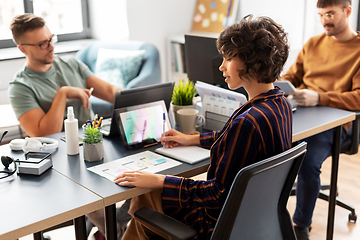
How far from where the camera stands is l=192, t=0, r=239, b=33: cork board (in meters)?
4.22

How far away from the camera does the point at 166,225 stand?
3.88 ft

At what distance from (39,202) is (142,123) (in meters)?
0.63

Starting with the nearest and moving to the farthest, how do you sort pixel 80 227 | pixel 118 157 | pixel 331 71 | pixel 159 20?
1. pixel 80 227
2. pixel 118 157
3. pixel 331 71
4. pixel 159 20

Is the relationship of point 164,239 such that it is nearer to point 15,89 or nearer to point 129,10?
point 15,89

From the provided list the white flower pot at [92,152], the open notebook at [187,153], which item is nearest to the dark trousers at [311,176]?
the open notebook at [187,153]

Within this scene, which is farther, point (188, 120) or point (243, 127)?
point (188, 120)

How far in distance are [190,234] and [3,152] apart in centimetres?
91

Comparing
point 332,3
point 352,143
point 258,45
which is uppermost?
point 332,3

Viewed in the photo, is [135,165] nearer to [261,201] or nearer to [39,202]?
[39,202]

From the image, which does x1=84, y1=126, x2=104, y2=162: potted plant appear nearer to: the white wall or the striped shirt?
the striped shirt

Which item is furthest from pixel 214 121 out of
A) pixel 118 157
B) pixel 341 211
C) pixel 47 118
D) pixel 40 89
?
Answer: pixel 341 211

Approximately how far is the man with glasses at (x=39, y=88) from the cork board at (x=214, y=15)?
2278mm

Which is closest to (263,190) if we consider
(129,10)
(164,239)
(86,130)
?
(164,239)

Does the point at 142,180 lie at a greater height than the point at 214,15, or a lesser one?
lesser
